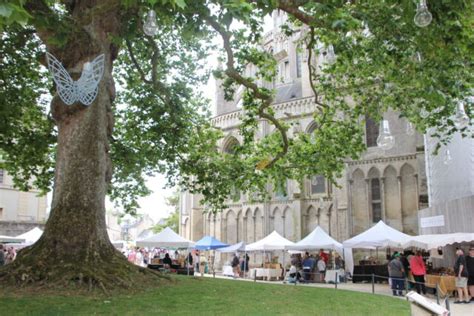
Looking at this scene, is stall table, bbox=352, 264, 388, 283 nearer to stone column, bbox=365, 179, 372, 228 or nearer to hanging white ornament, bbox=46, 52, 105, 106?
stone column, bbox=365, 179, 372, 228

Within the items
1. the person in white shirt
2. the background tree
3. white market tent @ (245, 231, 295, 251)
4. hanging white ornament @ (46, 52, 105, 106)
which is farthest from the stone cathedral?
hanging white ornament @ (46, 52, 105, 106)

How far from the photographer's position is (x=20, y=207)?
1898 inches

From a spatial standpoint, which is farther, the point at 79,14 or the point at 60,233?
the point at 79,14

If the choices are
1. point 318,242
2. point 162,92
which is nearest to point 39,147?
point 162,92

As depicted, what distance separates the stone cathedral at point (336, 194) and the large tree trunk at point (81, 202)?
55.2 feet

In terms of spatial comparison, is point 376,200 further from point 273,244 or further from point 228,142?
point 228,142

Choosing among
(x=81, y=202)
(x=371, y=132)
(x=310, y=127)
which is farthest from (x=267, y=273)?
(x=81, y=202)

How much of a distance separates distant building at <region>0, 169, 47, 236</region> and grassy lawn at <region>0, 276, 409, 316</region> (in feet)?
126

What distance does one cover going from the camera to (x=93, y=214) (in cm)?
994

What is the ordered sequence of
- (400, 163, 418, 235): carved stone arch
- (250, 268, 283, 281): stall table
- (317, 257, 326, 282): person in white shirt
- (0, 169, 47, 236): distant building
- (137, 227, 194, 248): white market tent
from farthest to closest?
(0, 169, 47, 236): distant building < (400, 163, 418, 235): carved stone arch < (250, 268, 283, 281): stall table < (137, 227, 194, 248): white market tent < (317, 257, 326, 282): person in white shirt

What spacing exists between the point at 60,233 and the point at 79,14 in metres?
4.66

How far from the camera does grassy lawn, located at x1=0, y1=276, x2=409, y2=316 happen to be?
7664 mm

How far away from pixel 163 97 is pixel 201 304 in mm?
8892

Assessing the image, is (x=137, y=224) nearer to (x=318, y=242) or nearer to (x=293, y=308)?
(x=318, y=242)
